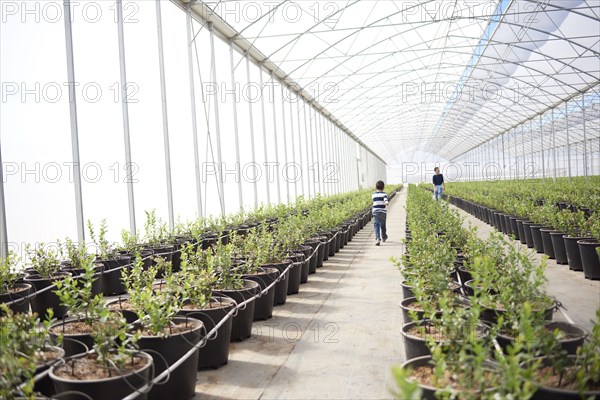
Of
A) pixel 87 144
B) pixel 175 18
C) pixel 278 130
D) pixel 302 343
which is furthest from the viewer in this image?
pixel 278 130

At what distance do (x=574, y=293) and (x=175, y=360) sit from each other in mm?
4847

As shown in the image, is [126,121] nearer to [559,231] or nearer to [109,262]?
[109,262]

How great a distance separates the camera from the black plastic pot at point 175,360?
3225mm

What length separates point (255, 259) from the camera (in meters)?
6.12

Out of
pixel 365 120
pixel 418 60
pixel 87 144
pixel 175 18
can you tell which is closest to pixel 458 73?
pixel 418 60

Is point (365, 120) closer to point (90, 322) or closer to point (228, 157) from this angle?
point (228, 157)

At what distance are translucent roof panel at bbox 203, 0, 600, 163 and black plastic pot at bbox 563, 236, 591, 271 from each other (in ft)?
23.0

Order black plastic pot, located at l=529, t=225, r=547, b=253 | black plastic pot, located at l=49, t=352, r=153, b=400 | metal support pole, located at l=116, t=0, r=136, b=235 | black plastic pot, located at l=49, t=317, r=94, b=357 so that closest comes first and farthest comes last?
Answer: black plastic pot, located at l=49, t=352, r=153, b=400, black plastic pot, located at l=49, t=317, r=94, b=357, metal support pole, located at l=116, t=0, r=136, b=235, black plastic pot, located at l=529, t=225, r=547, b=253

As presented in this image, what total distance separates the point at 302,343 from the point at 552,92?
23451 mm

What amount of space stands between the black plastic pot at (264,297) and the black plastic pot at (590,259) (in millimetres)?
4203

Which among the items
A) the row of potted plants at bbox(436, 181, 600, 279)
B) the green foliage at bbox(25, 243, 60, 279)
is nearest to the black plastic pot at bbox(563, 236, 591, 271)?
the row of potted plants at bbox(436, 181, 600, 279)

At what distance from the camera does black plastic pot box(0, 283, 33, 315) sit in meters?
4.52

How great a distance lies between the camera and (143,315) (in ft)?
11.8

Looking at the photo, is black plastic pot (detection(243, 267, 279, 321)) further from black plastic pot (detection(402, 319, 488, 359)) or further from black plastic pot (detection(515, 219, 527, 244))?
black plastic pot (detection(515, 219, 527, 244))
